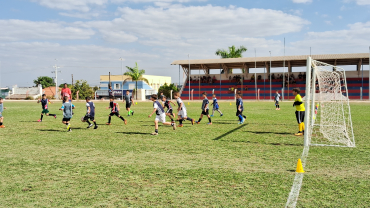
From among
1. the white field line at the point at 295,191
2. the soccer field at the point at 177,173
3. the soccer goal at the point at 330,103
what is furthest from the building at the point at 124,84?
the white field line at the point at 295,191

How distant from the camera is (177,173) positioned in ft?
20.7

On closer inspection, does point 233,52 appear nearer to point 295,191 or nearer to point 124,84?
point 124,84

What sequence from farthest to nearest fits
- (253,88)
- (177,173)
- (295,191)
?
1. (253,88)
2. (177,173)
3. (295,191)

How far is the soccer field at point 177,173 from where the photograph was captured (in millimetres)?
4762

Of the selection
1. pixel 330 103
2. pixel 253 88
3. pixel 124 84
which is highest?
pixel 124 84

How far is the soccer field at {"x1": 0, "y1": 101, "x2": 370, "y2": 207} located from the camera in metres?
4.76

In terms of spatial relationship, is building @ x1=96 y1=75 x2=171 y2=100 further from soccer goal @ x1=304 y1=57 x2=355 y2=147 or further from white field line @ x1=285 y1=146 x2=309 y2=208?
white field line @ x1=285 y1=146 x2=309 y2=208

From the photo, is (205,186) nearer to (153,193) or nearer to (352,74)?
(153,193)

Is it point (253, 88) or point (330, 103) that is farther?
point (253, 88)

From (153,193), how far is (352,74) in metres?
58.8

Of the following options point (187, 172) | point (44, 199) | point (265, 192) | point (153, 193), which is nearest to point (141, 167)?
point (187, 172)

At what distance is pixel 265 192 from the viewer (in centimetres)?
507

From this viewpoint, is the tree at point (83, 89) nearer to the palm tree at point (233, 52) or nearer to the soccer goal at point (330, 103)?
the palm tree at point (233, 52)

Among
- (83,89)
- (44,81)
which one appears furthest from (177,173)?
(44,81)
